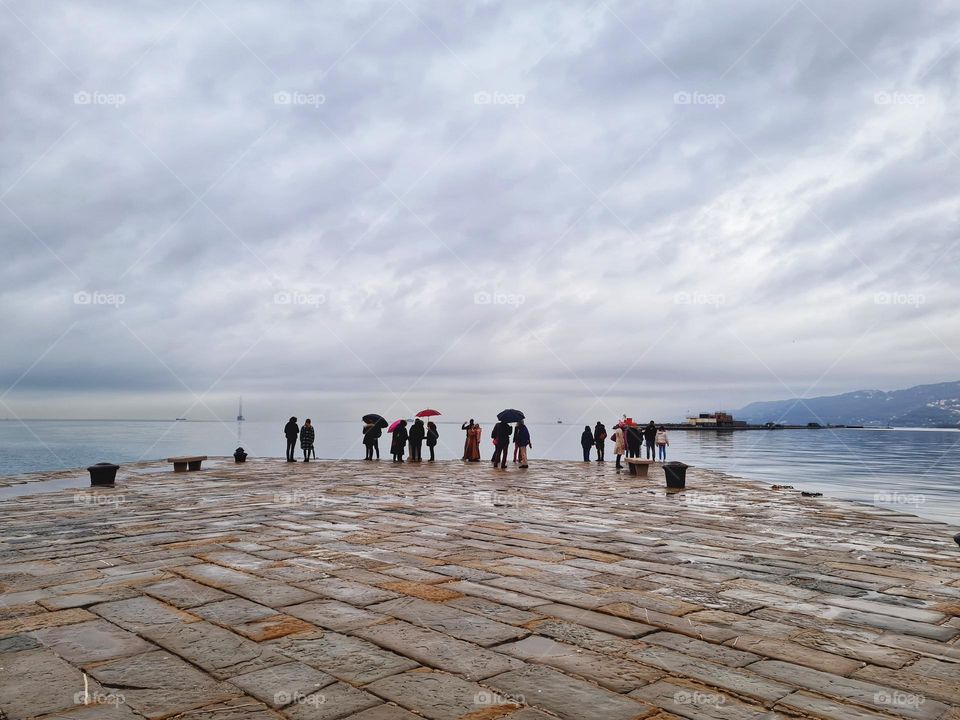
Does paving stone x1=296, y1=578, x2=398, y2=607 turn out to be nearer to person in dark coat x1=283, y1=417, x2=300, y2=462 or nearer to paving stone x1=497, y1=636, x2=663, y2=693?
paving stone x1=497, y1=636, x2=663, y2=693

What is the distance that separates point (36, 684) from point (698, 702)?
3.22 m

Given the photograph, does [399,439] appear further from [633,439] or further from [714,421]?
[714,421]

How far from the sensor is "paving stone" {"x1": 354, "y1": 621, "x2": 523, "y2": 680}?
3.35 meters

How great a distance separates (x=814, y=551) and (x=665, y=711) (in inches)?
191

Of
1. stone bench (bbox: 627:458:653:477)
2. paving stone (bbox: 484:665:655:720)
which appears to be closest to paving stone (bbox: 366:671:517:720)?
paving stone (bbox: 484:665:655:720)

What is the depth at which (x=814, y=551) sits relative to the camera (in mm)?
6816

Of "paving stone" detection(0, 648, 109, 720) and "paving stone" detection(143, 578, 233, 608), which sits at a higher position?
"paving stone" detection(0, 648, 109, 720)

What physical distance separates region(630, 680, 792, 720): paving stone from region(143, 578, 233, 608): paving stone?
311cm

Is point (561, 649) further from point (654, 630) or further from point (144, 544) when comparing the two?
point (144, 544)

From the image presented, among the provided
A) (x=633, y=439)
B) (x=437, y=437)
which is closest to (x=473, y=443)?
(x=437, y=437)

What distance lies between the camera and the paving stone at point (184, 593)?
4543 millimetres

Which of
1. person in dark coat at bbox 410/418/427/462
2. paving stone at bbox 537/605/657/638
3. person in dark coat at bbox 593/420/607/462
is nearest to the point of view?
paving stone at bbox 537/605/657/638

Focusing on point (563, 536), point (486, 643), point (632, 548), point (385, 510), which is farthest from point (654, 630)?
point (385, 510)

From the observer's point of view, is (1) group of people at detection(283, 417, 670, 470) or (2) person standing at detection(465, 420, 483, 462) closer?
(1) group of people at detection(283, 417, 670, 470)
